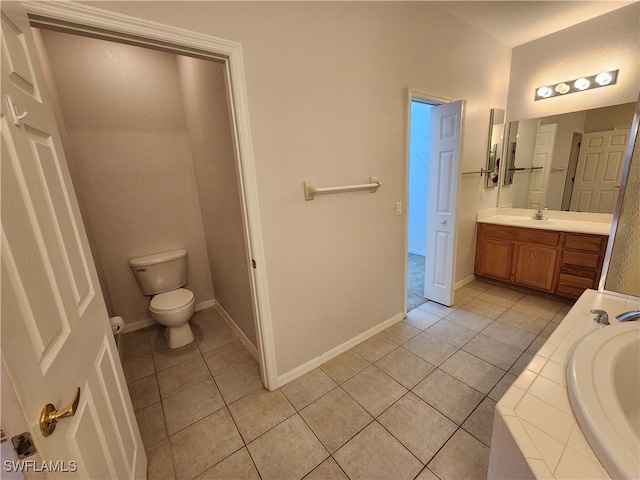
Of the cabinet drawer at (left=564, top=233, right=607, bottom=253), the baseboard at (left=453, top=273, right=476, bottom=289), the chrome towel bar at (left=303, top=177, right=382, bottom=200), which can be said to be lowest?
the baseboard at (left=453, top=273, right=476, bottom=289)

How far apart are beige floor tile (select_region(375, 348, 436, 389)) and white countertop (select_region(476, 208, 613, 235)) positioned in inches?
75.0

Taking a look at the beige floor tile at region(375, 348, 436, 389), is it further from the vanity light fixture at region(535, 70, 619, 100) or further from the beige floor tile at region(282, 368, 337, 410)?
the vanity light fixture at region(535, 70, 619, 100)

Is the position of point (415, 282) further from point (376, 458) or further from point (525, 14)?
point (525, 14)

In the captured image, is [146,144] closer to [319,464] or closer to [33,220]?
[33,220]

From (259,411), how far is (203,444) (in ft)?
1.06

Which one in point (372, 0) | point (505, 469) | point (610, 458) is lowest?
point (505, 469)

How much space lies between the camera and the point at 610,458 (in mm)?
686

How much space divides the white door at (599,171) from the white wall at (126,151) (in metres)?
3.95

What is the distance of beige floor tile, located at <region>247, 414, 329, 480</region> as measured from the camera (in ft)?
4.12

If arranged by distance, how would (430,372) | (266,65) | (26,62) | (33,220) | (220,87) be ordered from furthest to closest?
(430,372), (220,87), (266,65), (26,62), (33,220)

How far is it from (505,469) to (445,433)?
650 millimetres

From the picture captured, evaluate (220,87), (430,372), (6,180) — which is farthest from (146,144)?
(430,372)

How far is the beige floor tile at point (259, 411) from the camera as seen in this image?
147 centimetres

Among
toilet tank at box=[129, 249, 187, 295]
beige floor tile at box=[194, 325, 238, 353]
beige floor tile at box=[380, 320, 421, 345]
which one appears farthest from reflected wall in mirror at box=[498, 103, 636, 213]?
toilet tank at box=[129, 249, 187, 295]
